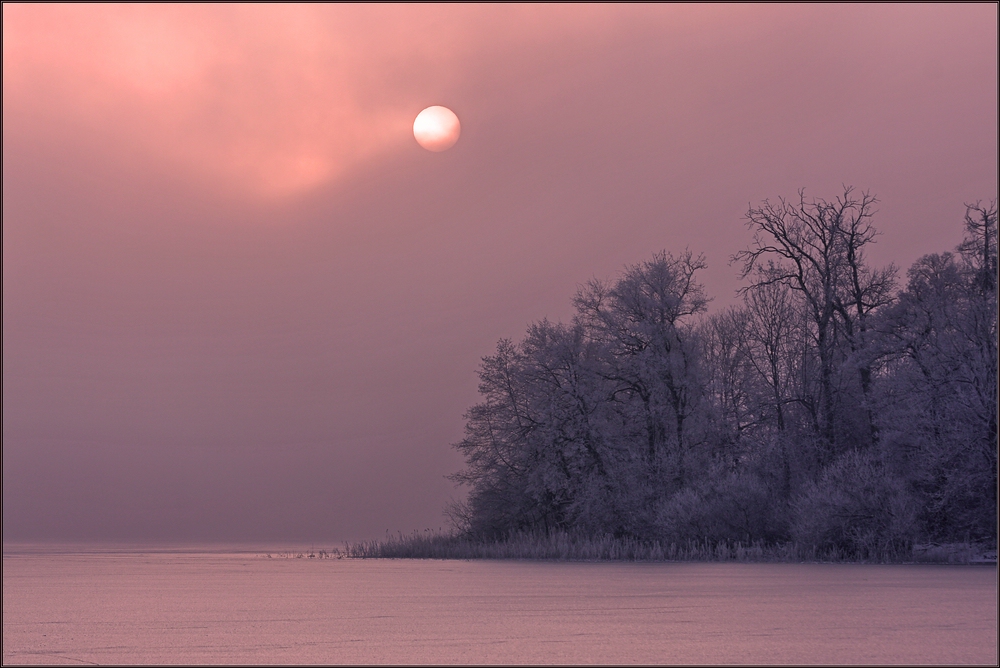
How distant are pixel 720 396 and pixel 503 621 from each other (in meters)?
36.7

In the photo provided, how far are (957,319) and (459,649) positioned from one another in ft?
95.7

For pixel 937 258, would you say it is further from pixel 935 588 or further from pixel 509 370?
pixel 935 588

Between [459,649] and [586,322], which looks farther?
[586,322]

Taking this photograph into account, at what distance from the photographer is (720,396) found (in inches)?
1825

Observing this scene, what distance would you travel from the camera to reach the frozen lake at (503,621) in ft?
27.3

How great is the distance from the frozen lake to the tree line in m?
15.7

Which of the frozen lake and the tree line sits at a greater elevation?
the tree line

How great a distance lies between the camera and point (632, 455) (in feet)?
136

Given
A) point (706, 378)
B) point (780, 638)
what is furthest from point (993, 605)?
point (706, 378)

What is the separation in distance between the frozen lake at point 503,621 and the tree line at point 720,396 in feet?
51.6

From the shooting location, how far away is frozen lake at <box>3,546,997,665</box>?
8.33m

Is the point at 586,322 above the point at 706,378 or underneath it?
above

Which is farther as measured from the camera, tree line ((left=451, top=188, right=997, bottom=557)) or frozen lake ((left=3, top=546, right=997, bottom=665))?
tree line ((left=451, top=188, right=997, bottom=557))

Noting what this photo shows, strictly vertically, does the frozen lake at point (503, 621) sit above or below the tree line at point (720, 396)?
below
